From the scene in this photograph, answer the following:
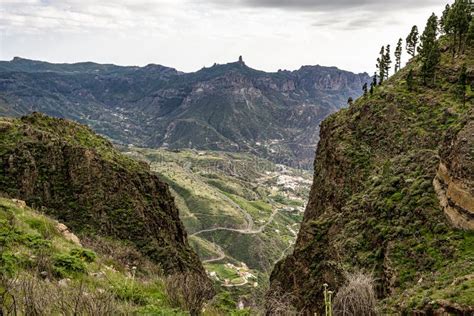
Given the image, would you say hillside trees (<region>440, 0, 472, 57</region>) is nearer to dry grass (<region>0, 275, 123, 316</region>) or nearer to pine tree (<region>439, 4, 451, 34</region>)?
pine tree (<region>439, 4, 451, 34</region>)

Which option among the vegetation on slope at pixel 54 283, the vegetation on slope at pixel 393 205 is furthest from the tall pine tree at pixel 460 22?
the vegetation on slope at pixel 54 283

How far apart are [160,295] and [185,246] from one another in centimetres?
5930

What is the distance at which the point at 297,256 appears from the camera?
2080 inches

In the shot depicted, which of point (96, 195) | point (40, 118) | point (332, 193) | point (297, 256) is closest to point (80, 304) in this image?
point (297, 256)

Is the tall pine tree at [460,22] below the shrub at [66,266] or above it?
above

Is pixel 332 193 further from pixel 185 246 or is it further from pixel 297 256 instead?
pixel 185 246

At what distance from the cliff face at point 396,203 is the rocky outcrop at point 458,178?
0.28ft

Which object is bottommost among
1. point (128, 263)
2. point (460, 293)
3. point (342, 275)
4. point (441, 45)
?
point (128, 263)

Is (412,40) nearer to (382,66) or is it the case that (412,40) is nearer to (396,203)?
(382,66)

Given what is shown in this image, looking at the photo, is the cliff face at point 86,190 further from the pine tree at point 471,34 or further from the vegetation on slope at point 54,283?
the pine tree at point 471,34

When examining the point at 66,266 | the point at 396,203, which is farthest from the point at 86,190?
the point at 396,203

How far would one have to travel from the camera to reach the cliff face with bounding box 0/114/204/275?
6462 cm

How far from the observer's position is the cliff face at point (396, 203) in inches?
1248

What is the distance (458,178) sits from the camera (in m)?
33.6
